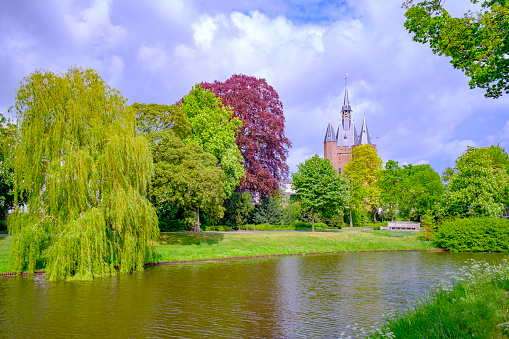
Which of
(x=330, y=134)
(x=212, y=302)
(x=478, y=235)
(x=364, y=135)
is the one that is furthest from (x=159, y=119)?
(x=330, y=134)

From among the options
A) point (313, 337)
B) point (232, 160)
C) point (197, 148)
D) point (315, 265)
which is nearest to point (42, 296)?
point (313, 337)

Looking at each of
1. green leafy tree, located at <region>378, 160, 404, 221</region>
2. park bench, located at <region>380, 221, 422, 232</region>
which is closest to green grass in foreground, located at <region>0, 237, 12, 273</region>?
park bench, located at <region>380, 221, 422, 232</region>

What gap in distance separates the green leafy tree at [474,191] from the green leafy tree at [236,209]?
21283 millimetres

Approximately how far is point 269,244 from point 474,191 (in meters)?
21.0

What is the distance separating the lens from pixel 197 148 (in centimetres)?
3434

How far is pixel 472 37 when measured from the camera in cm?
1235

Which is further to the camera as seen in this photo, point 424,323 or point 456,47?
point 456,47

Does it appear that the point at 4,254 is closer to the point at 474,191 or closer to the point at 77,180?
the point at 77,180

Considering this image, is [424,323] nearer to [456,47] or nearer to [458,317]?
[458,317]

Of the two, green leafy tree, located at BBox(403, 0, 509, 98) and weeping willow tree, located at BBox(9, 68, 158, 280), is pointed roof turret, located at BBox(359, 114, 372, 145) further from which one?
green leafy tree, located at BBox(403, 0, 509, 98)

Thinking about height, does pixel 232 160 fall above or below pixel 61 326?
above

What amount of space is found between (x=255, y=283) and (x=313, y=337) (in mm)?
8541

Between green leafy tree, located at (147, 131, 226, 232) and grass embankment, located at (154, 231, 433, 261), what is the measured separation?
7.80 ft

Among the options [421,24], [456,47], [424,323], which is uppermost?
[421,24]
